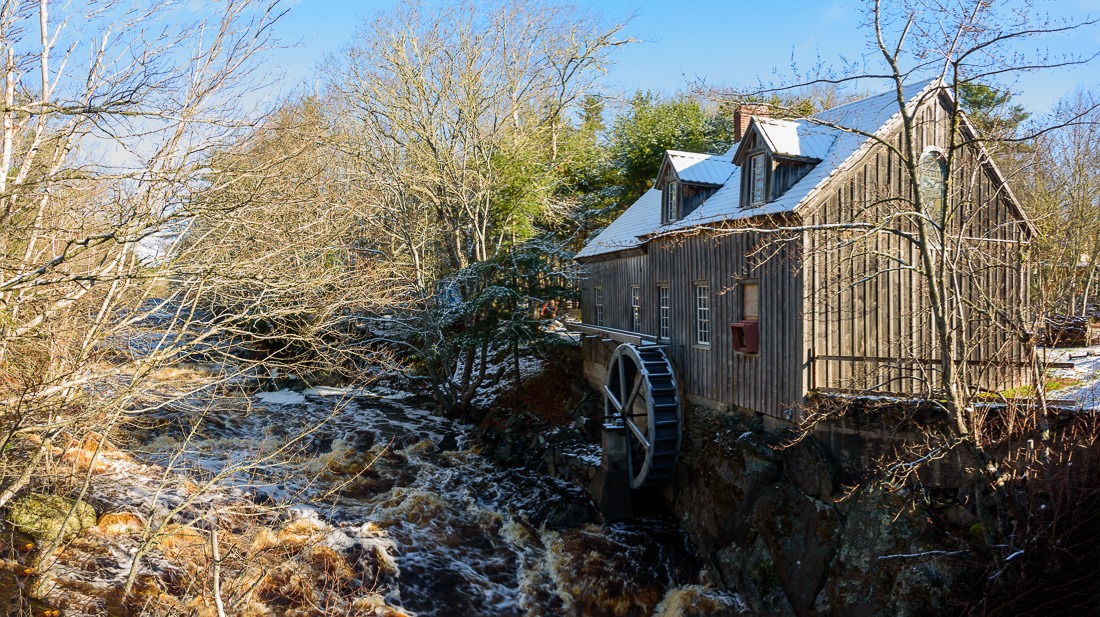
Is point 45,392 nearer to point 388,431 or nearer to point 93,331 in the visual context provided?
point 93,331

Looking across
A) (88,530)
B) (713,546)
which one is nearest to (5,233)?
(88,530)

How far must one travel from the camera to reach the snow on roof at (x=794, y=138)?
11.2 m

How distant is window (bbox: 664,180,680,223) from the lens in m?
14.5

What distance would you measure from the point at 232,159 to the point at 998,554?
30.7ft

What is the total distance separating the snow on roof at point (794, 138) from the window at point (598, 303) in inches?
320

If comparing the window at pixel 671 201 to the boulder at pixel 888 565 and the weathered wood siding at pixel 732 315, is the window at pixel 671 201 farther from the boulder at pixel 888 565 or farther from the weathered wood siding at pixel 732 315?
the boulder at pixel 888 565

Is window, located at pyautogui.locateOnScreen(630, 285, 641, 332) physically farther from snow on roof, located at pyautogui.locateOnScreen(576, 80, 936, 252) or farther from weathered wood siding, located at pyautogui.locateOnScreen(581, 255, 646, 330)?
snow on roof, located at pyautogui.locateOnScreen(576, 80, 936, 252)

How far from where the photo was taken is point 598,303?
1948cm

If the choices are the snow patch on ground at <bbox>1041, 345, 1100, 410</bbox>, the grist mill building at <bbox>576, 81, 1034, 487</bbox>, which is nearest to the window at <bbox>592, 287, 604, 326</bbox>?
the grist mill building at <bbox>576, 81, 1034, 487</bbox>

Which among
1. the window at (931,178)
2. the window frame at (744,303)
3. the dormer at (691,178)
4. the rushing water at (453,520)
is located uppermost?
the dormer at (691,178)

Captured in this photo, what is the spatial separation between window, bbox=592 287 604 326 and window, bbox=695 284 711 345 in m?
5.97

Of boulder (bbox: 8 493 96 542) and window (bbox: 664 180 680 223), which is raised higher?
window (bbox: 664 180 680 223)

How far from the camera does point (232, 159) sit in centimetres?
802

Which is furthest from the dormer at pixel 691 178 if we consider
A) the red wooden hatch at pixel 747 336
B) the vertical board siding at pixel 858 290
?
the red wooden hatch at pixel 747 336
